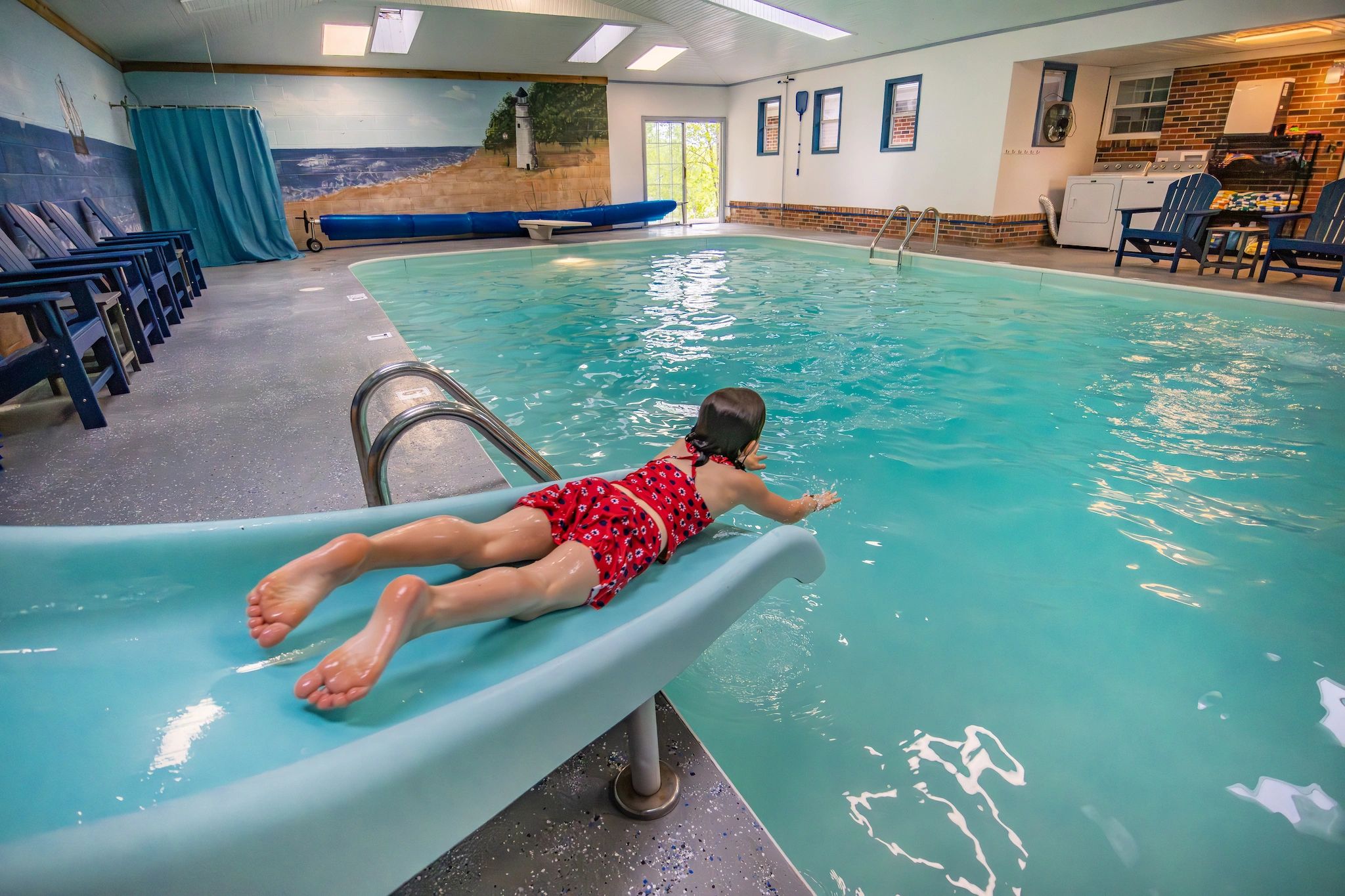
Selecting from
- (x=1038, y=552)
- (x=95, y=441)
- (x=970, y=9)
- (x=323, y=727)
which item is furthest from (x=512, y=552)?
(x=970, y=9)

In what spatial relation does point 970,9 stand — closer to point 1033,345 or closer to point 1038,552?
point 1033,345

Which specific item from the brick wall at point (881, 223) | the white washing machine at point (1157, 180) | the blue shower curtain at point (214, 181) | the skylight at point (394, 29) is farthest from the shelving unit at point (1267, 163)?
the blue shower curtain at point (214, 181)

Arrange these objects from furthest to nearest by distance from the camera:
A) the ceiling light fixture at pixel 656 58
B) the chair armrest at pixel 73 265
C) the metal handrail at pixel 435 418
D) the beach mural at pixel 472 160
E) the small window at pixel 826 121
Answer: the ceiling light fixture at pixel 656 58
the small window at pixel 826 121
the beach mural at pixel 472 160
the chair armrest at pixel 73 265
the metal handrail at pixel 435 418

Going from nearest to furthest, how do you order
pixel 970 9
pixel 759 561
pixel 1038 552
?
1. pixel 759 561
2. pixel 1038 552
3. pixel 970 9

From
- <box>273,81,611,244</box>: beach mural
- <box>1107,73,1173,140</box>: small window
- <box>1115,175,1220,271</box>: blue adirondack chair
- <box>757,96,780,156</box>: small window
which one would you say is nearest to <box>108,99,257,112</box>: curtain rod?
<box>273,81,611,244</box>: beach mural

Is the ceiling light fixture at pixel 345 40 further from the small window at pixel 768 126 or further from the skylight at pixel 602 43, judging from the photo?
the small window at pixel 768 126

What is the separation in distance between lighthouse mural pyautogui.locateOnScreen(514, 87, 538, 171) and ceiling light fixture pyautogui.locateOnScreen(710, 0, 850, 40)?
4187mm

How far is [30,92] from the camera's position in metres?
4.98

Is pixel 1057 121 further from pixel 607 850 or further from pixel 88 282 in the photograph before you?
pixel 607 850

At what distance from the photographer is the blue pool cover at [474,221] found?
10.2 m

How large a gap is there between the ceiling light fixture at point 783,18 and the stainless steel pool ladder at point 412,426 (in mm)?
8836

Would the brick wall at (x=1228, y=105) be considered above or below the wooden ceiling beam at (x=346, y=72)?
below

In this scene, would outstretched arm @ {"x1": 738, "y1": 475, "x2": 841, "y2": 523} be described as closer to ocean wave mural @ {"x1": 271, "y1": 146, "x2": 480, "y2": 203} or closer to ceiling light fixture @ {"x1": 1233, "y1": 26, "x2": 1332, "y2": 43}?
ceiling light fixture @ {"x1": 1233, "y1": 26, "x2": 1332, "y2": 43}

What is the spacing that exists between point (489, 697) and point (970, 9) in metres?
9.61
